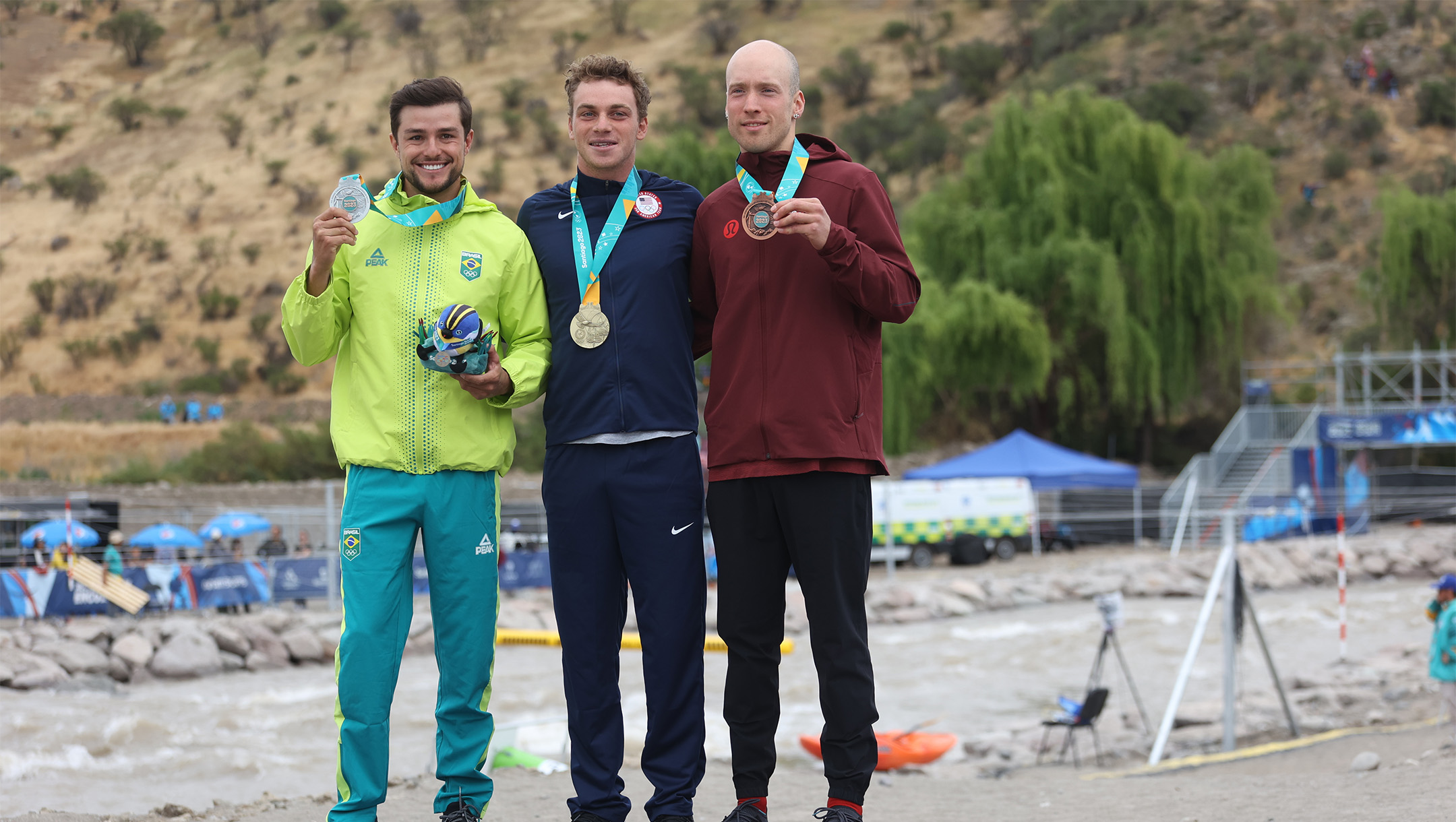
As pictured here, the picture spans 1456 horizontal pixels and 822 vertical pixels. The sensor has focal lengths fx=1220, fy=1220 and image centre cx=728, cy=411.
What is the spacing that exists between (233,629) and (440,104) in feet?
40.5

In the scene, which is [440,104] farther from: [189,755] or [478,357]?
[189,755]

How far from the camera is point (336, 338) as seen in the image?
149 inches

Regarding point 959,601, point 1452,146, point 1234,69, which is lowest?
point 959,601

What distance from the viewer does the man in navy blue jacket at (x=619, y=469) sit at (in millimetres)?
3678

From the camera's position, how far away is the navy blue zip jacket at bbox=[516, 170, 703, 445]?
370 cm

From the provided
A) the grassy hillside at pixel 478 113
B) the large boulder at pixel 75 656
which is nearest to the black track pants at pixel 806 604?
the large boulder at pixel 75 656

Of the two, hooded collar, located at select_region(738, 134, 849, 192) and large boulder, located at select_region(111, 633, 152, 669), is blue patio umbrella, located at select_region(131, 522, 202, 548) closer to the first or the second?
large boulder, located at select_region(111, 633, 152, 669)

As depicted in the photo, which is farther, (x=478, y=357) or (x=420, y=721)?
(x=420, y=721)

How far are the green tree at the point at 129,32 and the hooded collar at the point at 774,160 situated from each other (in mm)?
91381

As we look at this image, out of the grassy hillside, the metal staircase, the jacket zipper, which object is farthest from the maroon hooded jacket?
the grassy hillside

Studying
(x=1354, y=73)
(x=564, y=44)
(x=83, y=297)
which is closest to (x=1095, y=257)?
(x=1354, y=73)

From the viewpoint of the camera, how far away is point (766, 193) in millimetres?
3502

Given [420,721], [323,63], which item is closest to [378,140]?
[323,63]

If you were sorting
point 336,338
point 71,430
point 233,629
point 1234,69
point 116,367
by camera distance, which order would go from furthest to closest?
point 1234,69
point 116,367
point 71,430
point 233,629
point 336,338
